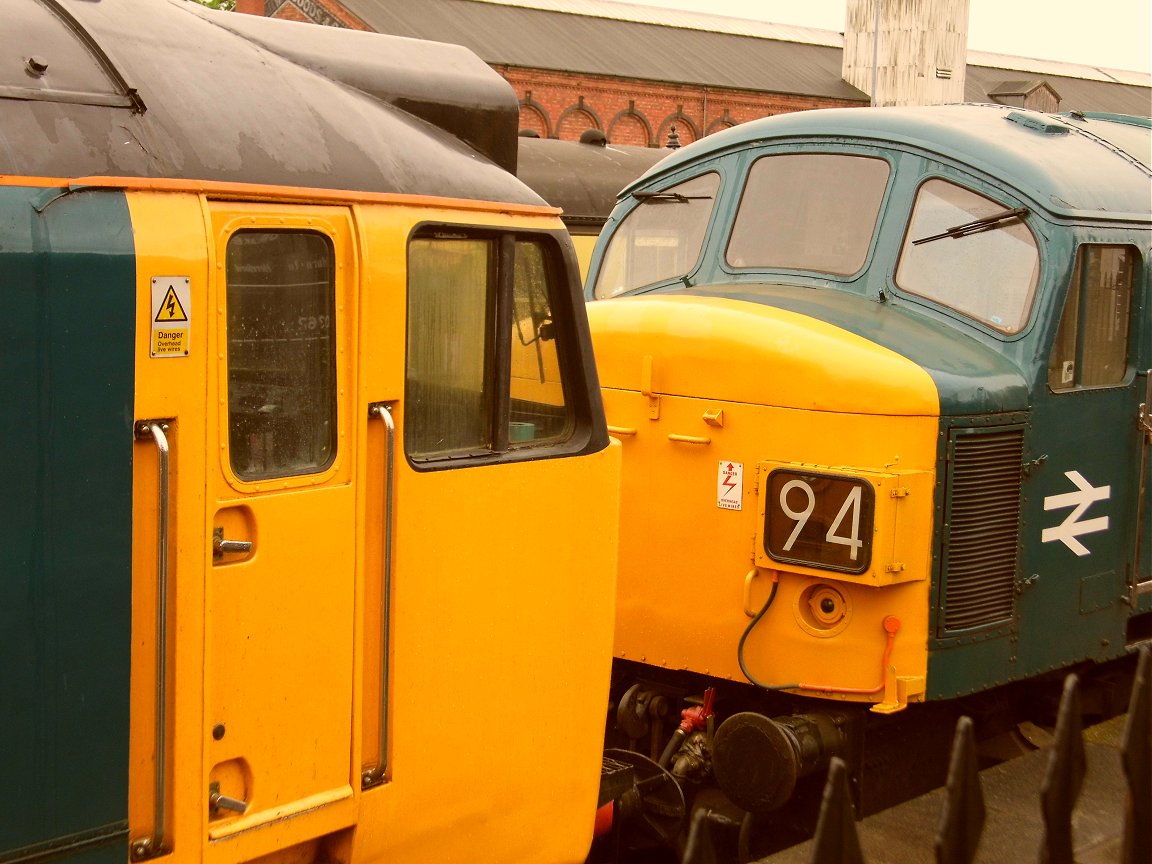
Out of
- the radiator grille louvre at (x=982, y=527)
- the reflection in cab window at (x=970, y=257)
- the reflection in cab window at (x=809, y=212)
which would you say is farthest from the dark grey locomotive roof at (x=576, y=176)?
the radiator grille louvre at (x=982, y=527)

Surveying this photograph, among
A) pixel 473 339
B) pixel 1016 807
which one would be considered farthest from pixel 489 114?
pixel 1016 807

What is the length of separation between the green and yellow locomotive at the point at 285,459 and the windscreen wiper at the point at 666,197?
8.97 feet

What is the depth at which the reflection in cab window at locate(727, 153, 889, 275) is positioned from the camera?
6.51 meters

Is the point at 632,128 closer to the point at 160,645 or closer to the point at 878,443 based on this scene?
the point at 878,443

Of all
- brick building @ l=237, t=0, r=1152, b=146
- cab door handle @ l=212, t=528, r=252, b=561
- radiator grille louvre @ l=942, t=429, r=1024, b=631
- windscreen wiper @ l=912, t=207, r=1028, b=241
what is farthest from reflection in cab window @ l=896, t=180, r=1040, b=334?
brick building @ l=237, t=0, r=1152, b=146

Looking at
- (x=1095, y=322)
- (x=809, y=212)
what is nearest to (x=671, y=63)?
(x=809, y=212)

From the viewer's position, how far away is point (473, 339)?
4137 mm

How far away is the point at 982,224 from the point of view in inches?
244

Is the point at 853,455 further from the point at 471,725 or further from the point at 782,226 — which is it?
the point at 471,725

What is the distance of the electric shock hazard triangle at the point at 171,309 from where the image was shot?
131 inches

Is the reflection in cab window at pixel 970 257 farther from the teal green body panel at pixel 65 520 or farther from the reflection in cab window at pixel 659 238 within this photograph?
the teal green body panel at pixel 65 520

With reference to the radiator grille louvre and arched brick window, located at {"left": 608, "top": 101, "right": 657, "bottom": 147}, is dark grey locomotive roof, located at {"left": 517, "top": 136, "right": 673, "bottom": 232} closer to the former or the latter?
the radiator grille louvre

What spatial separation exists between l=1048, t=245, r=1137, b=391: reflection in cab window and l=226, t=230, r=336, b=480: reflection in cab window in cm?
352

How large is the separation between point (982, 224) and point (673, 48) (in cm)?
3947
